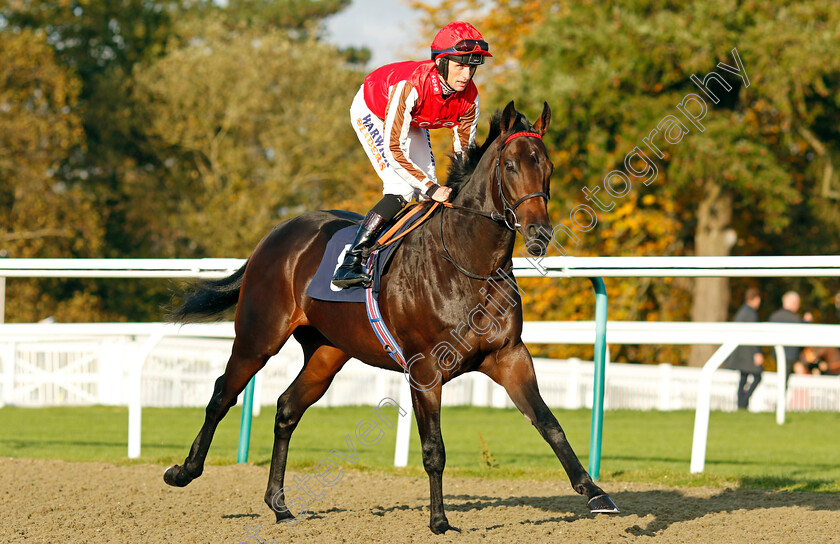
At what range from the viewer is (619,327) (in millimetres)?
6840

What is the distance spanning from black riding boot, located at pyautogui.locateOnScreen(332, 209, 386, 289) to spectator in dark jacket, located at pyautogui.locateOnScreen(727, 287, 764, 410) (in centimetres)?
728

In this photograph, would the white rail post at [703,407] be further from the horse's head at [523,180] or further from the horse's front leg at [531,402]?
the horse's head at [523,180]

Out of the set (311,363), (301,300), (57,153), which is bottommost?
(311,363)

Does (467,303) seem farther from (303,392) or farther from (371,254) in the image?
(303,392)

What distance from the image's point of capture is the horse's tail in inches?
217

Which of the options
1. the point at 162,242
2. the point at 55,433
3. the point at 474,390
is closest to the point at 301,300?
the point at 55,433

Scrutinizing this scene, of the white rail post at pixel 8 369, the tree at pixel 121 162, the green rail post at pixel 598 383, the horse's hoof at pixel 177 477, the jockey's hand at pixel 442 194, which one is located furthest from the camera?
the tree at pixel 121 162

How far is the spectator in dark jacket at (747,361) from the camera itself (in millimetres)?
10969

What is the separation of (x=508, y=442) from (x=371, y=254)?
4.44 metres

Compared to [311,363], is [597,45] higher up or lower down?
higher up

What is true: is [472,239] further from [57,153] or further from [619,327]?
[57,153]

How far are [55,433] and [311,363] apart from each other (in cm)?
461

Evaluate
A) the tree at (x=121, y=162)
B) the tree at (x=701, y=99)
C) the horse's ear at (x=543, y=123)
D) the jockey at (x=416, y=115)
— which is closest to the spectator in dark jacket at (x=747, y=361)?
the tree at (x=701, y=99)

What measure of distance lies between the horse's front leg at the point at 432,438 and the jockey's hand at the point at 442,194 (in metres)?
0.78
